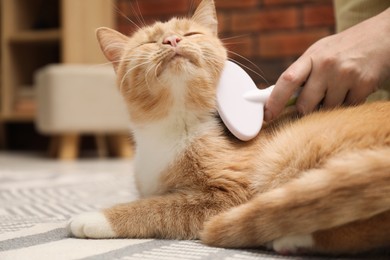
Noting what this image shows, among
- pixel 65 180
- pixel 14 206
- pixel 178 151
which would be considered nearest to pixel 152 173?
pixel 178 151

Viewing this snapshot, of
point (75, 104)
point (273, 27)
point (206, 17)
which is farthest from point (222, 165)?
point (273, 27)

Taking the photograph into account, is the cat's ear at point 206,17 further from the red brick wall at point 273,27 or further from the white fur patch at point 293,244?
the red brick wall at point 273,27

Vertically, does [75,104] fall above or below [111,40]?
below

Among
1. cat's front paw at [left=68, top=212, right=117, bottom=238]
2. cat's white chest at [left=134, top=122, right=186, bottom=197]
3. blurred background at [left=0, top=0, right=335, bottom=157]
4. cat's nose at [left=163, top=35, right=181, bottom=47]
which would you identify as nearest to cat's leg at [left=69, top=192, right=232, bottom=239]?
cat's front paw at [left=68, top=212, right=117, bottom=238]

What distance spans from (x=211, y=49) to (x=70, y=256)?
1.82 ft

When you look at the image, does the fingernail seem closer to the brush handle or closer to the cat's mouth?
the brush handle

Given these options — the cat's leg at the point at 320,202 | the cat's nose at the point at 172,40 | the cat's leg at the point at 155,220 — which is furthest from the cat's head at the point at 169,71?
the cat's leg at the point at 320,202

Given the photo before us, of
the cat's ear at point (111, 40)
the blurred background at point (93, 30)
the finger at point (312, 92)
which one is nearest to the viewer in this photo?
the finger at point (312, 92)

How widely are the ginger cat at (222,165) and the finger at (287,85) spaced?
43 mm

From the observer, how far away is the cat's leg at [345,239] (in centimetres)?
83

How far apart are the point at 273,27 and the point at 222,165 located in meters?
2.38

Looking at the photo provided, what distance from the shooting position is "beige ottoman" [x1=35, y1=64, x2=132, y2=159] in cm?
310

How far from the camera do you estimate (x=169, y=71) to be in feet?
3.64

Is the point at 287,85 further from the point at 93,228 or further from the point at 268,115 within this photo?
the point at 93,228
